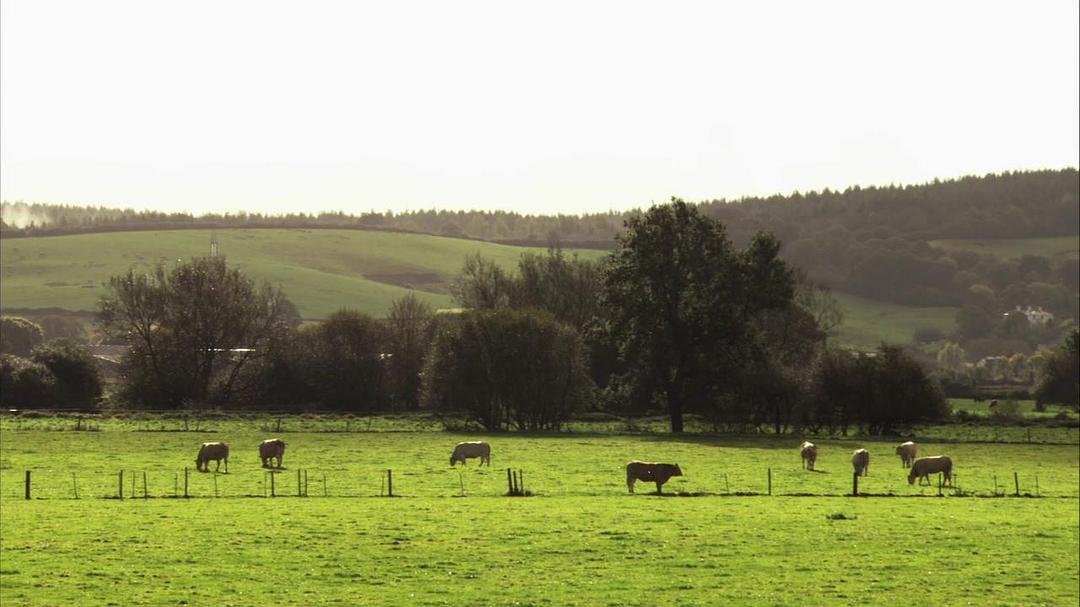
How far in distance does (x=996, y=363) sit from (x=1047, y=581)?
157 meters

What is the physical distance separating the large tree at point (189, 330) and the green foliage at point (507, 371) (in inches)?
797

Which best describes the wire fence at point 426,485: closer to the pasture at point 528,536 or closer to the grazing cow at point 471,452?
the pasture at point 528,536

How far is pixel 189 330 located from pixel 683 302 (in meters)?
42.7

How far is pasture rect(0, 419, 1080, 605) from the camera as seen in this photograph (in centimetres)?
3145

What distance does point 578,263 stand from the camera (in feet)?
420

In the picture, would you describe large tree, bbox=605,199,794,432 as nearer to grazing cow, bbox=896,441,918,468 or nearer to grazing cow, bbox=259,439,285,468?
grazing cow, bbox=896,441,918,468

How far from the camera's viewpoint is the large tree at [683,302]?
89.3 meters

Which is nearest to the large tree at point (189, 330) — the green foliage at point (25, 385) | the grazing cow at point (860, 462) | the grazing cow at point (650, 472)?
the green foliage at point (25, 385)

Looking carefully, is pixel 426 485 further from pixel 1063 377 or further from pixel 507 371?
pixel 1063 377

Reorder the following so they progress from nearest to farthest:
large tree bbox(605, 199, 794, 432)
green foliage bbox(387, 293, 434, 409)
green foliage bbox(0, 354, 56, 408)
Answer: large tree bbox(605, 199, 794, 432)
green foliage bbox(0, 354, 56, 408)
green foliage bbox(387, 293, 434, 409)

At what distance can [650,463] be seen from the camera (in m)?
51.2

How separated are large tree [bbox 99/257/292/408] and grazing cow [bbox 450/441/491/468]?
4801 cm

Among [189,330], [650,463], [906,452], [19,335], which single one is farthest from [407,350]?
[19,335]

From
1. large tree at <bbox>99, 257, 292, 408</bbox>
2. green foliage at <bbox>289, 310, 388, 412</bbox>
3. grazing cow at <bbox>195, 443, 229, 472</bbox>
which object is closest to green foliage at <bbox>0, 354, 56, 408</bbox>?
large tree at <bbox>99, 257, 292, 408</bbox>
